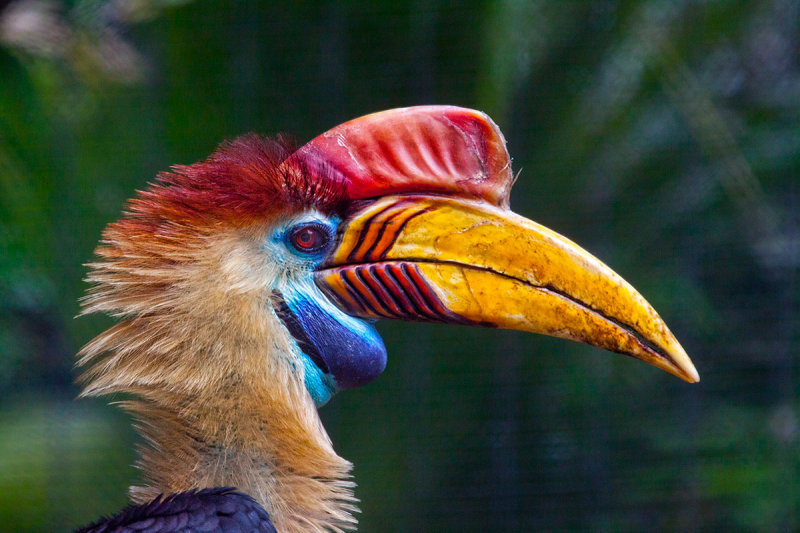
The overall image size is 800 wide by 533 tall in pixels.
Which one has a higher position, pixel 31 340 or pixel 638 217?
pixel 638 217

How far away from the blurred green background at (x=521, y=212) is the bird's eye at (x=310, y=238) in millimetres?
1664

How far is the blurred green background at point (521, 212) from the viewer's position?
3.03 m

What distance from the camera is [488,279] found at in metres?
1.32

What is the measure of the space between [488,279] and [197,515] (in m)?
0.58

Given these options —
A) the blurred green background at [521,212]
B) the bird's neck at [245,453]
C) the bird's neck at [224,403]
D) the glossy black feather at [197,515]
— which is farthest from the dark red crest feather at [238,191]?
the blurred green background at [521,212]

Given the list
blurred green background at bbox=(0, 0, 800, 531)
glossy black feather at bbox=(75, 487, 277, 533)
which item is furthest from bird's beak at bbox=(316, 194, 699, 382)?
blurred green background at bbox=(0, 0, 800, 531)

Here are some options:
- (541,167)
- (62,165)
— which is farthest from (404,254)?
(62,165)

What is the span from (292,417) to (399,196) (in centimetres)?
41

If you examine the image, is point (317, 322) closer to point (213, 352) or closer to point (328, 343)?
point (328, 343)

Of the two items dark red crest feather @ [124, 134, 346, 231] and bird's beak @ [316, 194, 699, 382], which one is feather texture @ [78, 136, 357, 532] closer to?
dark red crest feather @ [124, 134, 346, 231]

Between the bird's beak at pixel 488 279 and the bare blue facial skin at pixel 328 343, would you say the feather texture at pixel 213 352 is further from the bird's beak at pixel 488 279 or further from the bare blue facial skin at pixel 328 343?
the bird's beak at pixel 488 279

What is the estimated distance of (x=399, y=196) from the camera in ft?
4.50

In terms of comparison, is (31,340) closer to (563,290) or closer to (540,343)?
(540,343)

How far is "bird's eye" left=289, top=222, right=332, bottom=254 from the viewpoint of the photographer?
54.2 inches
